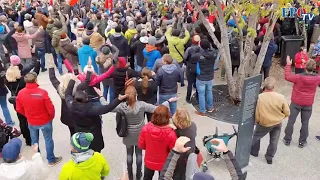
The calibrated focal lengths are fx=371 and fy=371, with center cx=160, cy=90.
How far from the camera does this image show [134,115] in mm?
5297

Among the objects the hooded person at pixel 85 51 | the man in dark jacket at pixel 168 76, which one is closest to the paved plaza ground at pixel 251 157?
the man in dark jacket at pixel 168 76

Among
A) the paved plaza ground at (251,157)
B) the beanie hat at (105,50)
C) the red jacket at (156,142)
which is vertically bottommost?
the paved plaza ground at (251,157)

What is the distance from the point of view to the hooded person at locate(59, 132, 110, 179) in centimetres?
388

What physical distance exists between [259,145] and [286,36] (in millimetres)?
5876

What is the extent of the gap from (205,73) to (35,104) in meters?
3.52

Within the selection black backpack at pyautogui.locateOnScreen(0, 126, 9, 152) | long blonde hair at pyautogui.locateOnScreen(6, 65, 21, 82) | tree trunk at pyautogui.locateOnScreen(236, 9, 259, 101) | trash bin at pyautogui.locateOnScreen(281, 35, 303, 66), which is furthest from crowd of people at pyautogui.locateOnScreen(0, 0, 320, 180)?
tree trunk at pyautogui.locateOnScreen(236, 9, 259, 101)

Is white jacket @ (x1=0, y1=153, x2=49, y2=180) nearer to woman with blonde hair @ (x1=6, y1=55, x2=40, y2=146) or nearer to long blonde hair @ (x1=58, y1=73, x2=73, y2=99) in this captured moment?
long blonde hair @ (x1=58, y1=73, x2=73, y2=99)

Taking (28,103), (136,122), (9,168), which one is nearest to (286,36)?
(136,122)

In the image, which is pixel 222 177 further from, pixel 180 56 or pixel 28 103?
pixel 180 56

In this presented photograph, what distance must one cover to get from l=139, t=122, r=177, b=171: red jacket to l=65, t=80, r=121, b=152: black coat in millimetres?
666

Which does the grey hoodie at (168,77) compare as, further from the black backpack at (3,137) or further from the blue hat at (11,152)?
the blue hat at (11,152)

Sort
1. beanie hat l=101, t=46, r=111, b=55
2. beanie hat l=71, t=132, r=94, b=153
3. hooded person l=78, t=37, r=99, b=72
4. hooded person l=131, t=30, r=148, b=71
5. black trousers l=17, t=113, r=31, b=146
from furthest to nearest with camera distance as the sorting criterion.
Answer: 1. hooded person l=131, t=30, r=148, b=71
2. hooded person l=78, t=37, r=99, b=72
3. beanie hat l=101, t=46, r=111, b=55
4. black trousers l=17, t=113, r=31, b=146
5. beanie hat l=71, t=132, r=94, b=153

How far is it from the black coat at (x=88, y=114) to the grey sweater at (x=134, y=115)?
7.2 inches

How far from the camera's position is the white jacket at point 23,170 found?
12.2 ft
